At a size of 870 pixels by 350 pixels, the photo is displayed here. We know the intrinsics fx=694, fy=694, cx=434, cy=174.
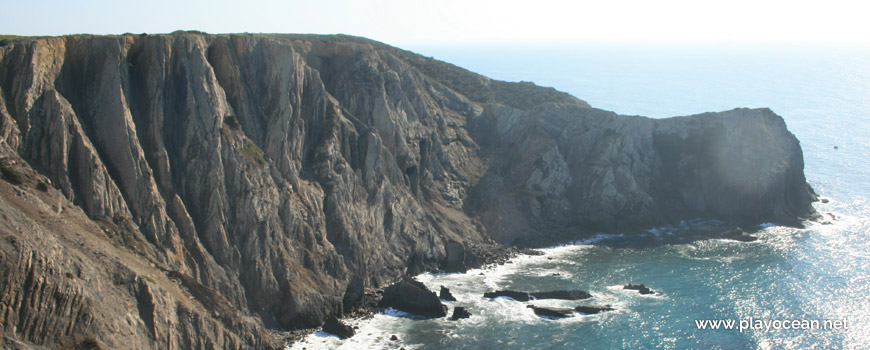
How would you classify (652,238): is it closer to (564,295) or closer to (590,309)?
(564,295)

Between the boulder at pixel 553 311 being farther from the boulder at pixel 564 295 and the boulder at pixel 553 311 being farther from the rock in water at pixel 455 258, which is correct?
the rock in water at pixel 455 258

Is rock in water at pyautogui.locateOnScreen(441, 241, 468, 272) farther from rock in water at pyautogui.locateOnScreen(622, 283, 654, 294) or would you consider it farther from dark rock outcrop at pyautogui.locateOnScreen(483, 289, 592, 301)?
rock in water at pyautogui.locateOnScreen(622, 283, 654, 294)

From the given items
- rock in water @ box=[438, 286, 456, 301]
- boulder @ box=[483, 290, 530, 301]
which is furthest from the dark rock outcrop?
rock in water @ box=[438, 286, 456, 301]

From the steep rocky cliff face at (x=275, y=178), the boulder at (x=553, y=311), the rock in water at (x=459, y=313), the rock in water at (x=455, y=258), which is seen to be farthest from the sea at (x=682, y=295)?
the steep rocky cliff face at (x=275, y=178)

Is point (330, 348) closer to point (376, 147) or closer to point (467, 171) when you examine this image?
point (376, 147)

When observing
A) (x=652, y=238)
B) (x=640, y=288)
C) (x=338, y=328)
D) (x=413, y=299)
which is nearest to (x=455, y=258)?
(x=413, y=299)

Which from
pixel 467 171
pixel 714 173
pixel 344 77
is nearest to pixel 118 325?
pixel 344 77
